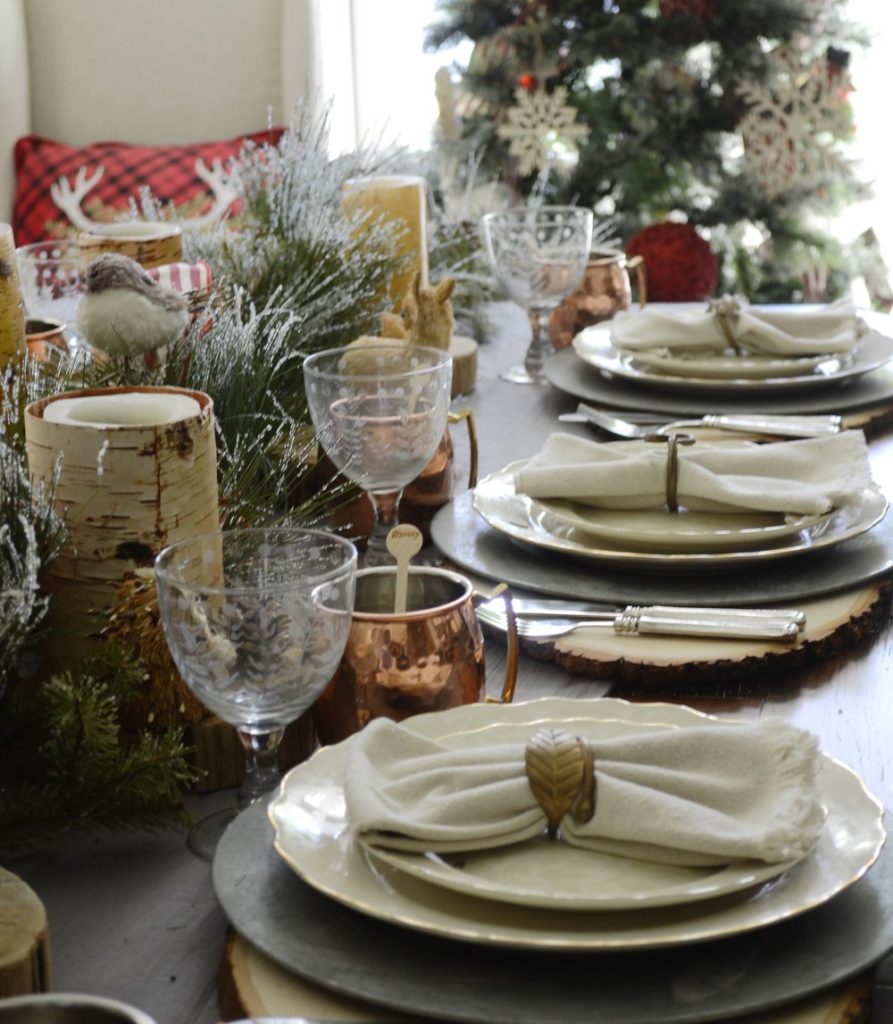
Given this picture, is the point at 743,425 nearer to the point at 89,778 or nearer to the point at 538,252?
the point at 538,252

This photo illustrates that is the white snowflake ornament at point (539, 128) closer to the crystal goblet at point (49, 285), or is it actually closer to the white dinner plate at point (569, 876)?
the crystal goblet at point (49, 285)

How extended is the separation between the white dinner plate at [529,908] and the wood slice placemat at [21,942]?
99 mm

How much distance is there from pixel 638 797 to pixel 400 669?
0.18 meters

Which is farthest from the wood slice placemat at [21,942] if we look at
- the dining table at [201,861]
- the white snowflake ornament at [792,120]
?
the white snowflake ornament at [792,120]

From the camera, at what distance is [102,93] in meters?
3.23

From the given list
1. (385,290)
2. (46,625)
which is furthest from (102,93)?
(46,625)

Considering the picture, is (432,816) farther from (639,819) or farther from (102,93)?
(102,93)

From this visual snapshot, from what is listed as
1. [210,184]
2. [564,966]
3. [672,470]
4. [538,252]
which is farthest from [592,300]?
[564,966]

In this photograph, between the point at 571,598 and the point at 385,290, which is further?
the point at 385,290

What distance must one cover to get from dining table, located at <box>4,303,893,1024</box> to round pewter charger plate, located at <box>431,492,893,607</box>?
0.02m

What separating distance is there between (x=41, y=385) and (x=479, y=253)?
106cm

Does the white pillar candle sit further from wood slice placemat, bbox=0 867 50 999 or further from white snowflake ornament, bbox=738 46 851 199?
white snowflake ornament, bbox=738 46 851 199

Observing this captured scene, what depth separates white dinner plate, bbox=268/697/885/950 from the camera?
54cm

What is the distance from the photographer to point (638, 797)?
59cm
